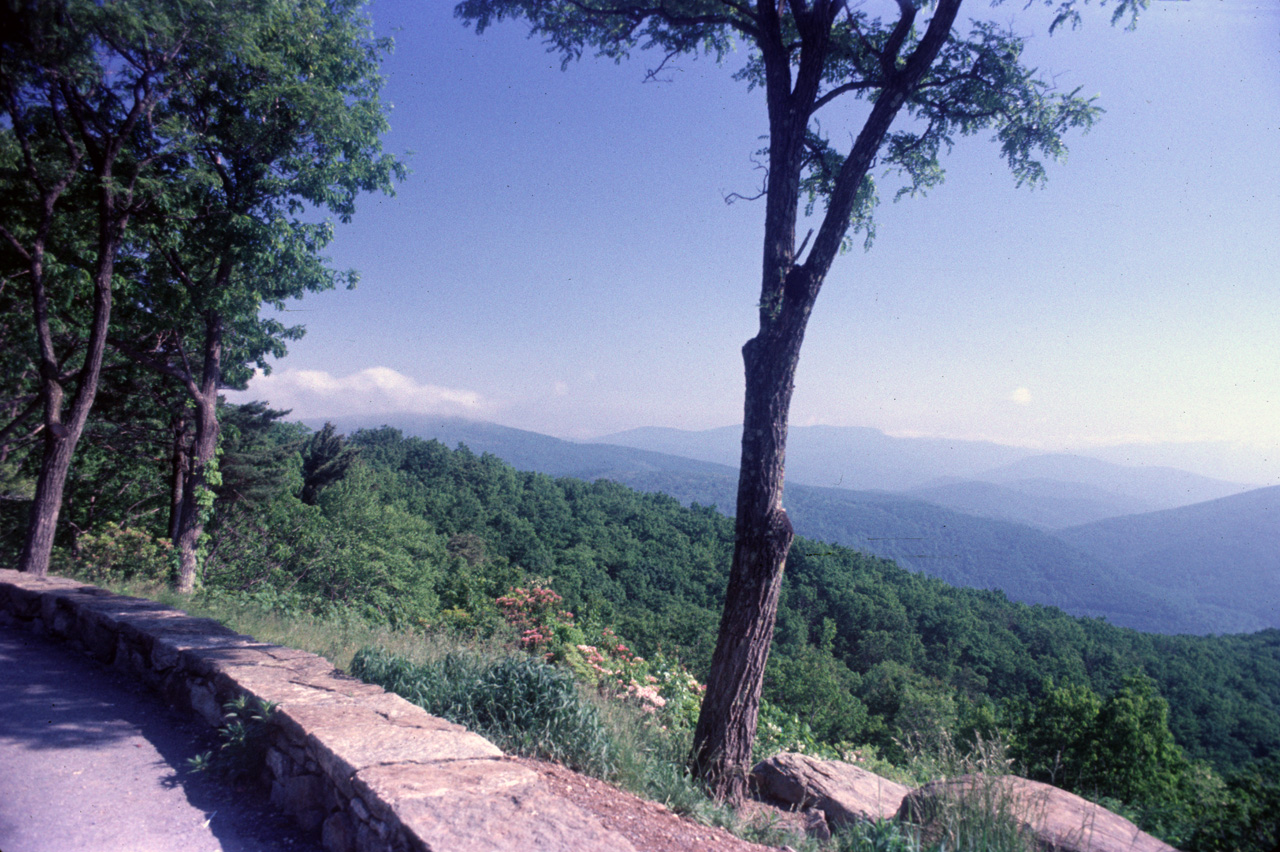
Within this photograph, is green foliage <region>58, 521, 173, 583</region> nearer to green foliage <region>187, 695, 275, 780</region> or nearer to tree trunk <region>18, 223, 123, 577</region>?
tree trunk <region>18, 223, 123, 577</region>

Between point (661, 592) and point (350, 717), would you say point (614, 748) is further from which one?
point (661, 592)

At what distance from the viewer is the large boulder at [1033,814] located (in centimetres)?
301

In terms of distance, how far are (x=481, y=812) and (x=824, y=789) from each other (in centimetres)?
341

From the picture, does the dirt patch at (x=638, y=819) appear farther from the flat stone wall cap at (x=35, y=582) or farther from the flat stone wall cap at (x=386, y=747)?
the flat stone wall cap at (x=35, y=582)

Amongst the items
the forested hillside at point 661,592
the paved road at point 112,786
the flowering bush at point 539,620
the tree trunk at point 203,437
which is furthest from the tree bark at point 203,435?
the paved road at point 112,786

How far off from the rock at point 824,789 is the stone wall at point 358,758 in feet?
8.96

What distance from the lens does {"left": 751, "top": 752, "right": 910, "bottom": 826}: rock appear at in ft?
14.4

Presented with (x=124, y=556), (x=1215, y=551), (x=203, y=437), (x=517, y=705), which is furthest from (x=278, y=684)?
(x=1215, y=551)

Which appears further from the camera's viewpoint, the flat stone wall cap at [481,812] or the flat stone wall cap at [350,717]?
the flat stone wall cap at [350,717]

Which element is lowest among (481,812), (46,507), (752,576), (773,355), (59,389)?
(481,812)

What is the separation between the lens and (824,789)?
4582 millimetres

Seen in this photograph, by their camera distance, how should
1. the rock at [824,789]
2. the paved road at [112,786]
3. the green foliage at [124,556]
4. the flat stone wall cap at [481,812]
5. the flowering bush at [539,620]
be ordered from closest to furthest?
the flat stone wall cap at [481,812]
the paved road at [112,786]
the rock at [824,789]
the flowering bush at [539,620]
the green foliage at [124,556]

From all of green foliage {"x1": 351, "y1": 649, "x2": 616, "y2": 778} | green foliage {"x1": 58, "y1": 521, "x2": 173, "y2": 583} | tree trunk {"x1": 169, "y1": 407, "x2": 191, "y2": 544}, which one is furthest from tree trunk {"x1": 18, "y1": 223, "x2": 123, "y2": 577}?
tree trunk {"x1": 169, "y1": 407, "x2": 191, "y2": 544}

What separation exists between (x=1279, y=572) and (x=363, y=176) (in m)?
137
